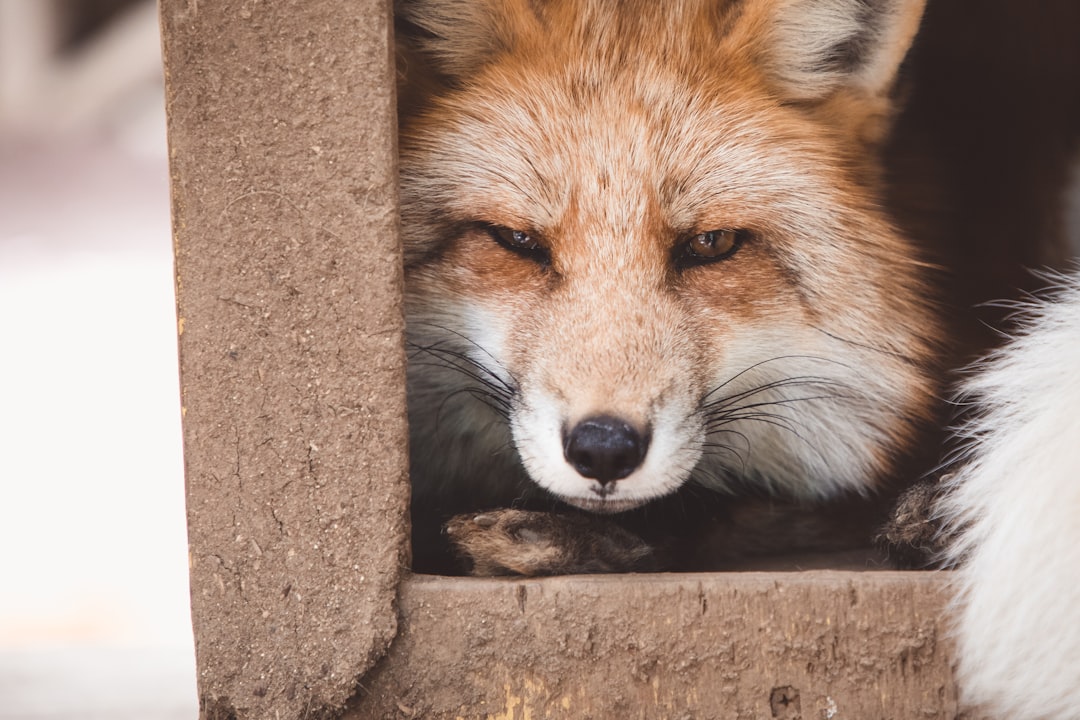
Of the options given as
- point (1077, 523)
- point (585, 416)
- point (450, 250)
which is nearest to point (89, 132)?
point (450, 250)

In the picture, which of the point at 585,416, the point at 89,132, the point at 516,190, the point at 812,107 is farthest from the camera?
the point at 89,132

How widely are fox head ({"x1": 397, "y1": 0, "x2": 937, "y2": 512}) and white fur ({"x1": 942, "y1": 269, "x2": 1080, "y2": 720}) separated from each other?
1.27 feet

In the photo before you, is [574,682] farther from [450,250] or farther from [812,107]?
[812,107]

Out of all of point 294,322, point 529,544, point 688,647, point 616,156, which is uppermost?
point 616,156

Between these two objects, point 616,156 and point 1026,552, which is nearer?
point 1026,552

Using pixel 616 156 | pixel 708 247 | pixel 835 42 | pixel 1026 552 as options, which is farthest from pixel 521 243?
pixel 1026 552

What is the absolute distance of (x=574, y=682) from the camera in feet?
5.48

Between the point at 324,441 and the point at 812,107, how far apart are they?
3.74 ft

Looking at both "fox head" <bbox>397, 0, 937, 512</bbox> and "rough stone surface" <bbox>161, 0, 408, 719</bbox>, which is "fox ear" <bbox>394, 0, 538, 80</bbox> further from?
"rough stone surface" <bbox>161, 0, 408, 719</bbox>

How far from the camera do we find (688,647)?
5.45ft

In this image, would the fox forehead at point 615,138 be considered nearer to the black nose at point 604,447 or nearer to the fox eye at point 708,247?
the fox eye at point 708,247

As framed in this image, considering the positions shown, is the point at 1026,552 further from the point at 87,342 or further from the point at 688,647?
the point at 87,342

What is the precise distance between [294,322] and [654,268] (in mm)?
613

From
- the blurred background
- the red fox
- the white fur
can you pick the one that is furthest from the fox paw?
the blurred background
